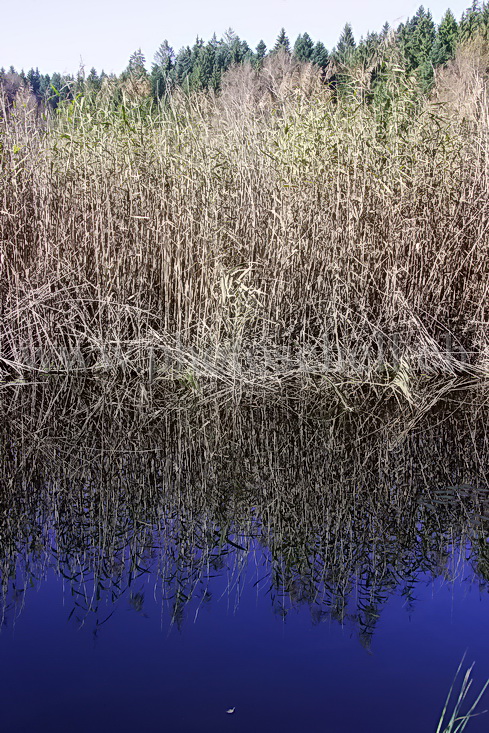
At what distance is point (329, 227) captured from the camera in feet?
15.6

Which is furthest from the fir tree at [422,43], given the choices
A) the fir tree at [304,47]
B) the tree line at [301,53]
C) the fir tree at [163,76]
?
the fir tree at [163,76]

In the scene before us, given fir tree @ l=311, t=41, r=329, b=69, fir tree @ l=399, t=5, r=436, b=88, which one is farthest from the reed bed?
fir tree @ l=311, t=41, r=329, b=69

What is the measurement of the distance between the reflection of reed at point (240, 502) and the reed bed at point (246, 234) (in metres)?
Result: 0.68

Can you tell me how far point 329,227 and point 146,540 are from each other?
2731 millimetres

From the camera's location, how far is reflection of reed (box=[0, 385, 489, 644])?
2410mm

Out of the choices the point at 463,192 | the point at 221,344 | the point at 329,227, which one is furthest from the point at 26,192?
the point at 463,192

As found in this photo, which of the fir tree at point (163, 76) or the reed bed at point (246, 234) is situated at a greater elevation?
the fir tree at point (163, 76)

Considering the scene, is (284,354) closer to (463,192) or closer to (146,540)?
(463,192)

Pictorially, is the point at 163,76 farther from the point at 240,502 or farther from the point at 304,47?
the point at 304,47

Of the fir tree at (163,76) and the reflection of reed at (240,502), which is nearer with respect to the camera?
the reflection of reed at (240,502)

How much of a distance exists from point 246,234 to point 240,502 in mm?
2261

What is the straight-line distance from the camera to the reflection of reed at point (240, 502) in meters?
2.41

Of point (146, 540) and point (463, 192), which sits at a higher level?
point (463, 192)

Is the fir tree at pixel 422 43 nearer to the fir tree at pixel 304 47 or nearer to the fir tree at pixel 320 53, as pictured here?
the fir tree at pixel 320 53
